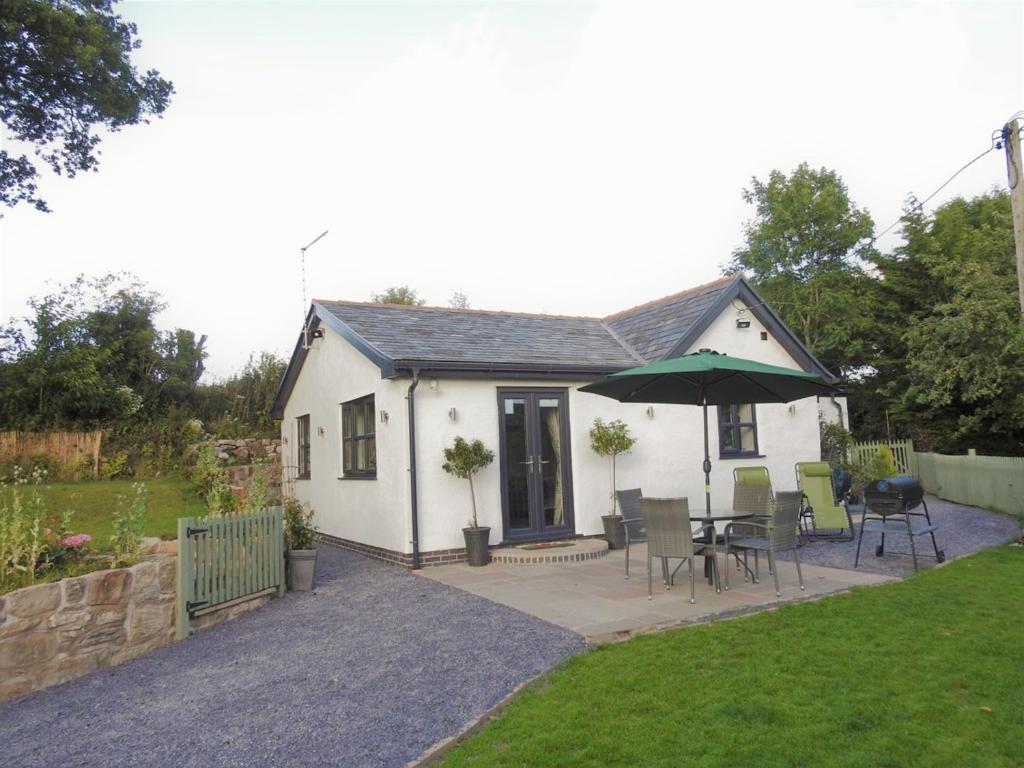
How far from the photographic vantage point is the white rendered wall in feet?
32.3

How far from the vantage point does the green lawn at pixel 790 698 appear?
138 inches

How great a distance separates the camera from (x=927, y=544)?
1020 cm

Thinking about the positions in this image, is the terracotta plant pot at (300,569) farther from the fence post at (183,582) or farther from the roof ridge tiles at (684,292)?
the roof ridge tiles at (684,292)

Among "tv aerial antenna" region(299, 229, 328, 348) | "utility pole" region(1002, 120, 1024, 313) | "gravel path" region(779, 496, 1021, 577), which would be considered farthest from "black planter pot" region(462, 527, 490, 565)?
"utility pole" region(1002, 120, 1024, 313)

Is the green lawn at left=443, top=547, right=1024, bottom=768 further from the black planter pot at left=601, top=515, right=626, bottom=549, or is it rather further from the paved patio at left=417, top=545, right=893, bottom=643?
the black planter pot at left=601, top=515, right=626, bottom=549

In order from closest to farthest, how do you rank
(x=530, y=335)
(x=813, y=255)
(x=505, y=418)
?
(x=505, y=418)
(x=530, y=335)
(x=813, y=255)

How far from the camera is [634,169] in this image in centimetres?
1586

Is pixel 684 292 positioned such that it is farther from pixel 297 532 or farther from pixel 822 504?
pixel 297 532

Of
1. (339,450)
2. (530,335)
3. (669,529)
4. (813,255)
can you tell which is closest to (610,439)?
(530,335)

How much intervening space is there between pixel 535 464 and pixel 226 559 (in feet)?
15.9

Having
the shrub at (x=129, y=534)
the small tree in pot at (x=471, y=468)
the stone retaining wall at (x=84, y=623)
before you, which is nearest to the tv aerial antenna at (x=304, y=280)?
the small tree in pot at (x=471, y=468)

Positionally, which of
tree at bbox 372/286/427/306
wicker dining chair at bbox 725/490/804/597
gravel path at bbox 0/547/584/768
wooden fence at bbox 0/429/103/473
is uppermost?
tree at bbox 372/286/427/306

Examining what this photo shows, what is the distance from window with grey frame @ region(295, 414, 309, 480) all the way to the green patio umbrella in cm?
797

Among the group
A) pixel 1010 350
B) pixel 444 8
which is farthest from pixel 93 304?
pixel 1010 350
